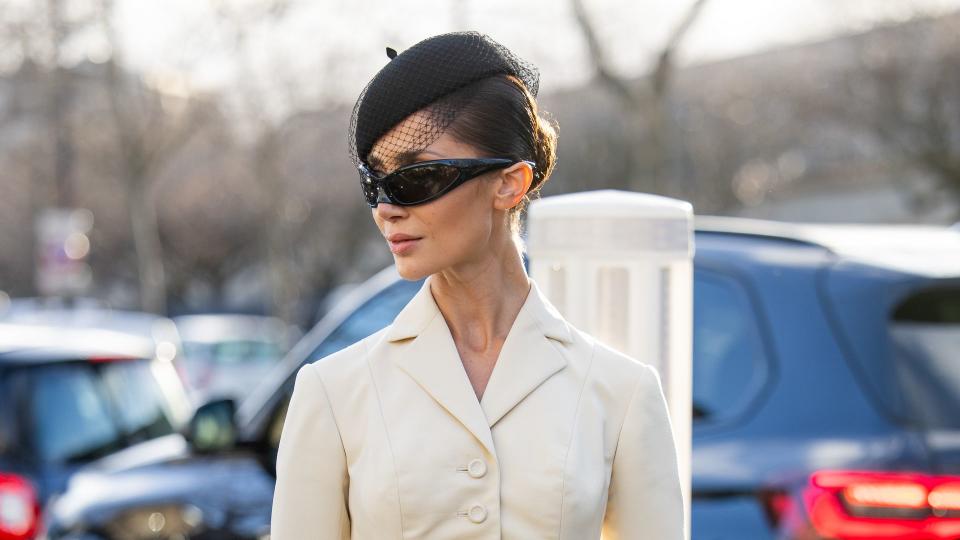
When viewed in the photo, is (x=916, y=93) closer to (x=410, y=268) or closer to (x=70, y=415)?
(x=70, y=415)

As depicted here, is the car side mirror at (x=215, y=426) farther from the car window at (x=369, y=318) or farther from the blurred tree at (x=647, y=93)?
the blurred tree at (x=647, y=93)

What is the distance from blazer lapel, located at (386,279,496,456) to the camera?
2.00m

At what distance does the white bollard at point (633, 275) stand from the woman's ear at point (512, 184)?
83 cm

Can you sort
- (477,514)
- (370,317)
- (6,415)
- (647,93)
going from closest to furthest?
(477,514), (370,317), (6,415), (647,93)

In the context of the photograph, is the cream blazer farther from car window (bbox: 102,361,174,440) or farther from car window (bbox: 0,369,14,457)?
car window (bbox: 102,361,174,440)

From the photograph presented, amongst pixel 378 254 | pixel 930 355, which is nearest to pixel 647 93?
pixel 930 355

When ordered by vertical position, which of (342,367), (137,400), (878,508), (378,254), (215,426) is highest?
(378,254)

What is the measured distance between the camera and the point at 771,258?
379cm

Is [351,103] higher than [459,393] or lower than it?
higher

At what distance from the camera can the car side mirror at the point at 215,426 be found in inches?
Answer: 171

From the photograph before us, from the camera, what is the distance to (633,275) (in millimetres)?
2945

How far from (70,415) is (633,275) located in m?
3.79

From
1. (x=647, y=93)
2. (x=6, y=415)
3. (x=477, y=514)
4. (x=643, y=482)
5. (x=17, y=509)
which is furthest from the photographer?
(x=647, y=93)

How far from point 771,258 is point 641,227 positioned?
3.21 feet
